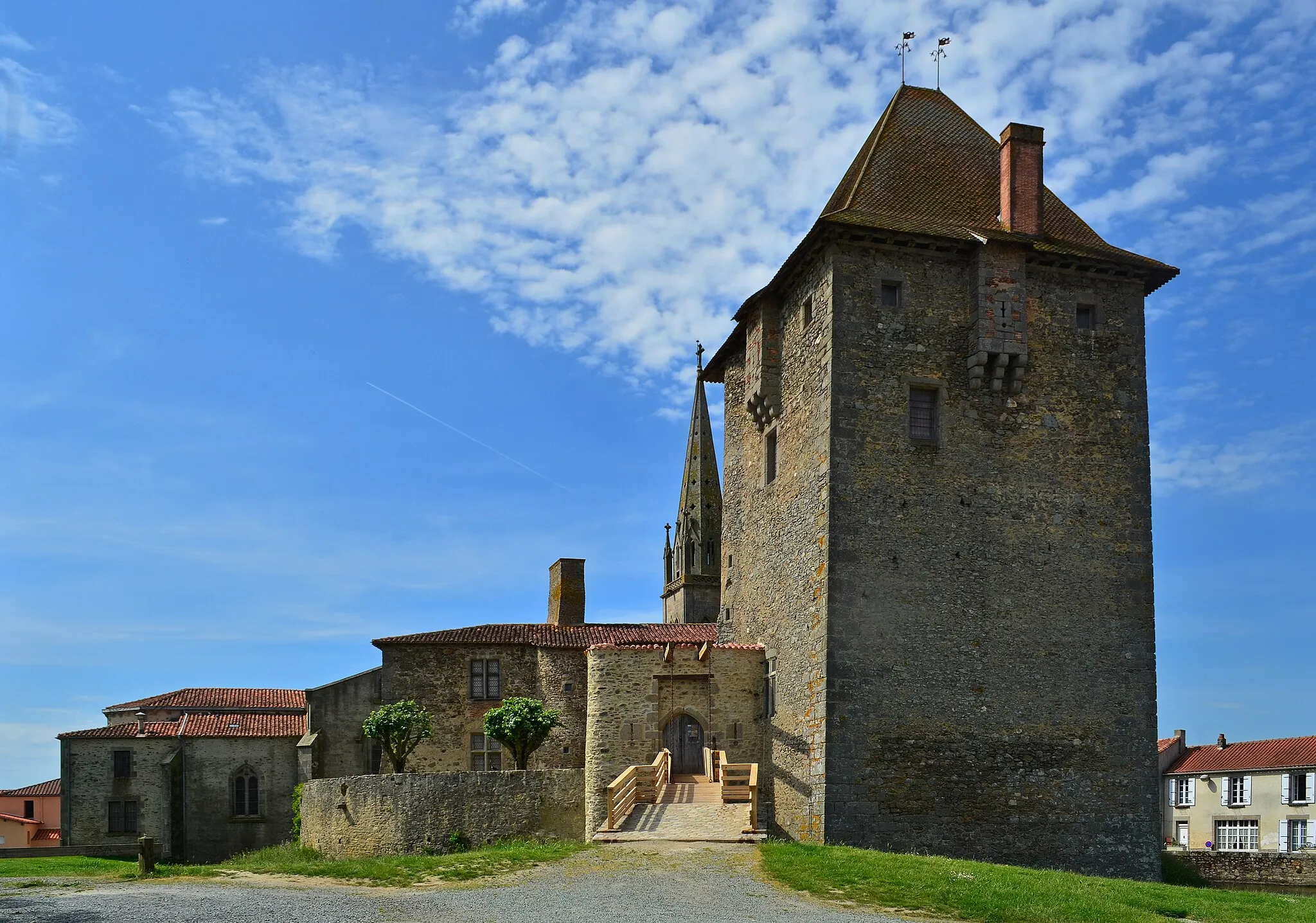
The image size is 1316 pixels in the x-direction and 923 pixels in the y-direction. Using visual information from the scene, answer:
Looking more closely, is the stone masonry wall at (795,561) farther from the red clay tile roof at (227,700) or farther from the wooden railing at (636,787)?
the red clay tile roof at (227,700)

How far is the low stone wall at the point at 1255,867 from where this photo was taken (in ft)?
94.1

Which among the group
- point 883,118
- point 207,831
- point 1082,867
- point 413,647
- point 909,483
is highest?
point 883,118

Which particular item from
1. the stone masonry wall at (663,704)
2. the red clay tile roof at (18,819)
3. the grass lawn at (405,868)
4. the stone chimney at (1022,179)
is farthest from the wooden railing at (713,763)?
the red clay tile roof at (18,819)

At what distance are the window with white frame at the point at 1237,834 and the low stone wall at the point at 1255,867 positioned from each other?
60.8ft

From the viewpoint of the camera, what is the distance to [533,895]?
15.5 m

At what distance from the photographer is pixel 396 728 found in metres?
29.8

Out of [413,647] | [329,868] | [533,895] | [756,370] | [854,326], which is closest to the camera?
[533,895]

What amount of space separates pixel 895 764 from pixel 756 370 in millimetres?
9508

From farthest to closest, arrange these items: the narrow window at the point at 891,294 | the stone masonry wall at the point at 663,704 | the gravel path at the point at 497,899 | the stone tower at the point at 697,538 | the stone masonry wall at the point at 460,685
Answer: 1. the stone tower at the point at 697,538
2. the stone masonry wall at the point at 460,685
3. the stone masonry wall at the point at 663,704
4. the narrow window at the point at 891,294
5. the gravel path at the point at 497,899

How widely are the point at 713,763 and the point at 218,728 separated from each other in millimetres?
21682

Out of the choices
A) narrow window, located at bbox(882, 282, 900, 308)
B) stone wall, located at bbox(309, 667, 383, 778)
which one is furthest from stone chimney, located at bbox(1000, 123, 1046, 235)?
stone wall, located at bbox(309, 667, 383, 778)

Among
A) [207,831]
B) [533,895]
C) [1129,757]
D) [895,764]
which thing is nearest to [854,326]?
[895,764]

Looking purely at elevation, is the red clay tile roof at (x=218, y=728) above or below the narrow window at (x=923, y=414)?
below

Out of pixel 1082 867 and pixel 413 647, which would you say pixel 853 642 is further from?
pixel 413 647
